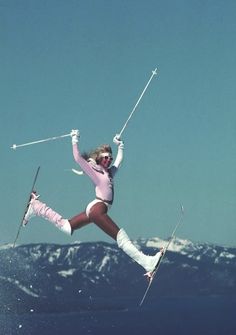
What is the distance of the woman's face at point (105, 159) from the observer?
13422mm

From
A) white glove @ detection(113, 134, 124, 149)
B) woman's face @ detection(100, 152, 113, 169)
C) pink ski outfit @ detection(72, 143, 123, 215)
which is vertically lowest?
pink ski outfit @ detection(72, 143, 123, 215)

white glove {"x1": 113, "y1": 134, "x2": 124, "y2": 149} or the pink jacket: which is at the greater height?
white glove {"x1": 113, "y1": 134, "x2": 124, "y2": 149}

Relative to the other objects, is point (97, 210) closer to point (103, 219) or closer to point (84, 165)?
point (103, 219)

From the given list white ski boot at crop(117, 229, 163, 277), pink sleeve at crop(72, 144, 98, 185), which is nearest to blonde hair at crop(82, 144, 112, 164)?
pink sleeve at crop(72, 144, 98, 185)

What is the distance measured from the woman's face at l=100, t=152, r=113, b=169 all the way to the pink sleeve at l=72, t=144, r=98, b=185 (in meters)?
0.53

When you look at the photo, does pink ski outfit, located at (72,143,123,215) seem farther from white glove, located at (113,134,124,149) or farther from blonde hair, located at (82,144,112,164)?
white glove, located at (113,134,124,149)

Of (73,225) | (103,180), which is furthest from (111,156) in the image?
(73,225)

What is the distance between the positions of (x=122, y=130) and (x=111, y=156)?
126cm

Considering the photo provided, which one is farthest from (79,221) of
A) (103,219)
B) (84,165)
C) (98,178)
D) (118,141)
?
(118,141)

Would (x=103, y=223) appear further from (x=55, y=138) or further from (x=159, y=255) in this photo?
(x=55, y=138)

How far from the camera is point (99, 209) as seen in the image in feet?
42.3

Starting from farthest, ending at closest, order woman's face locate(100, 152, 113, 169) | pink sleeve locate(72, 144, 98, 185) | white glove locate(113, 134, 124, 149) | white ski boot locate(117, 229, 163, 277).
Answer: white glove locate(113, 134, 124, 149), woman's face locate(100, 152, 113, 169), white ski boot locate(117, 229, 163, 277), pink sleeve locate(72, 144, 98, 185)

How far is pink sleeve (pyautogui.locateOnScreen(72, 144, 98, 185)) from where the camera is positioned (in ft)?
41.8

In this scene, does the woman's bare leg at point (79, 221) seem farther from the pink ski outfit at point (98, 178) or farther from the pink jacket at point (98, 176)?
the pink jacket at point (98, 176)
